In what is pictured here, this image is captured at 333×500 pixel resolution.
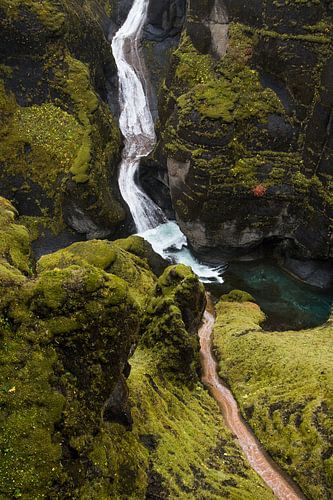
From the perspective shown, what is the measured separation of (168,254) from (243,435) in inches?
755

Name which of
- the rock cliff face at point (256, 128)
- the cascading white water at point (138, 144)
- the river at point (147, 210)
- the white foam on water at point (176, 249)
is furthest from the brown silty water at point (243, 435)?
the rock cliff face at point (256, 128)

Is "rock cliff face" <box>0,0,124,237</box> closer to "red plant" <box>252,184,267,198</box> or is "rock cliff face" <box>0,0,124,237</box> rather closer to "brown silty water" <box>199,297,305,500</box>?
"red plant" <box>252,184,267,198</box>

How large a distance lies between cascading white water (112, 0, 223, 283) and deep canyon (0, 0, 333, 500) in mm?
215

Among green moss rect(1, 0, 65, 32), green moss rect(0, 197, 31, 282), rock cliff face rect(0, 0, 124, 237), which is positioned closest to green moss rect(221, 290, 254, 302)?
rock cliff face rect(0, 0, 124, 237)

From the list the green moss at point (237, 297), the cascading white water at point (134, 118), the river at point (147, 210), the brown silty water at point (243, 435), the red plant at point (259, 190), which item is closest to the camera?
the brown silty water at point (243, 435)

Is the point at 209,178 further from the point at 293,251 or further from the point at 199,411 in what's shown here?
the point at 199,411

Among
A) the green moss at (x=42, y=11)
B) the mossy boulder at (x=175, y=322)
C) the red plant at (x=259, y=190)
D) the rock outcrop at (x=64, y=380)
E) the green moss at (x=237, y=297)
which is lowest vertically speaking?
the green moss at (x=237, y=297)

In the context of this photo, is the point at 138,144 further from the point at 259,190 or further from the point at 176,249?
the point at 259,190

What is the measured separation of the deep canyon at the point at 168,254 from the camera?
1102 cm

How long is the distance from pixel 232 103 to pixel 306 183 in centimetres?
835

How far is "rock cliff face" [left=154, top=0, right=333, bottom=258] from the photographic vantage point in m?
30.1

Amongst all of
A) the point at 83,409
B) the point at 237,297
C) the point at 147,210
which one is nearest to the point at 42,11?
the point at 147,210

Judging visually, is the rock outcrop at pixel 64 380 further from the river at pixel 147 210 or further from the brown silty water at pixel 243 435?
the river at pixel 147 210

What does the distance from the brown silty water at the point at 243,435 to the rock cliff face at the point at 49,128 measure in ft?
52.2
